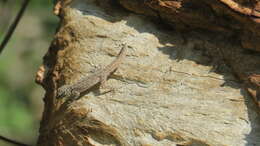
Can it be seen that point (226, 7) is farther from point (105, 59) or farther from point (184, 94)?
point (105, 59)

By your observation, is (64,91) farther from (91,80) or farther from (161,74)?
(161,74)

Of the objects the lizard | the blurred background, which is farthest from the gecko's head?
the blurred background

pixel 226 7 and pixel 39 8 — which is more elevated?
pixel 226 7

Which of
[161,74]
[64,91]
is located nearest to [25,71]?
[64,91]

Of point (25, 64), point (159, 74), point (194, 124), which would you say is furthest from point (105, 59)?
point (25, 64)

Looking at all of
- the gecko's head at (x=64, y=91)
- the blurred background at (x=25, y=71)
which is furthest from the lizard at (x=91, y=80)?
the blurred background at (x=25, y=71)
